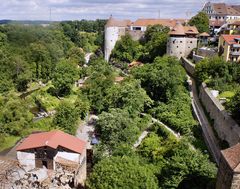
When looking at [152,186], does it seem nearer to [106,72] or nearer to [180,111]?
[180,111]

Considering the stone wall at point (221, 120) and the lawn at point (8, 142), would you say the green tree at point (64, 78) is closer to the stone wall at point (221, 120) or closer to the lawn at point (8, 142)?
the lawn at point (8, 142)

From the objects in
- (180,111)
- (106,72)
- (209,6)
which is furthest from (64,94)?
(209,6)

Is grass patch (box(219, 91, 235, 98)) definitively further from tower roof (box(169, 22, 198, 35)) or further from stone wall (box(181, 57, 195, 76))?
tower roof (box(169, 22, 198, 35))

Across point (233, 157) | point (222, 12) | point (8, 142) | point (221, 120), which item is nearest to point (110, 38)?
point (222, 12)

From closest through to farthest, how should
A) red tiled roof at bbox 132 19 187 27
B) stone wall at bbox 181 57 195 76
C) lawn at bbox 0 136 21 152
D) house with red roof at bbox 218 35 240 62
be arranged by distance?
lawn at bbox 0 136 21 152 → house with red roof at bbox 218 35 240 62 → stone wall at bbox 181 57 195 76 → red tiled roof at bbox 132 19 187 27

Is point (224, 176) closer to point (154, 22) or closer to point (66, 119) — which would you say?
point (66, 119)

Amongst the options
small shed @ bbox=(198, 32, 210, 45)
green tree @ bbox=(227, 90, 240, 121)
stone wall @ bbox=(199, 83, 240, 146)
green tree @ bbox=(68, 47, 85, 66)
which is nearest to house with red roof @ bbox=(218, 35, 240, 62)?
stone wall @ bbox=(199, 83, 240, 146)

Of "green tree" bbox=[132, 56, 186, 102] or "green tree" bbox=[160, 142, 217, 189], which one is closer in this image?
"green tree" bbox=[160, 142, 217, 189]
